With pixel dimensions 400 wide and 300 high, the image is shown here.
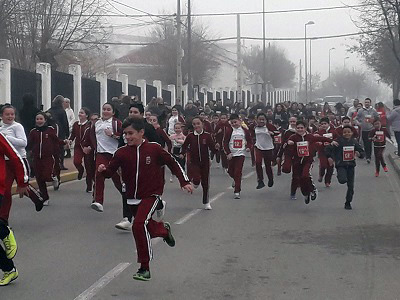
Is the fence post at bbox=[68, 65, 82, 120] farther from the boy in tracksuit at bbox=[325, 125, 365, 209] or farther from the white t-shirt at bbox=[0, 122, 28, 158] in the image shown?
the white t-shirt at bbox=[0, 122, 28, 158]

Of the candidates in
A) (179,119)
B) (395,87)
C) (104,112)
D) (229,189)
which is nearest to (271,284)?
(104,112)

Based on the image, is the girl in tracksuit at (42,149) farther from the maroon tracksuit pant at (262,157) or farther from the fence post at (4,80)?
the fence post at (4,80)

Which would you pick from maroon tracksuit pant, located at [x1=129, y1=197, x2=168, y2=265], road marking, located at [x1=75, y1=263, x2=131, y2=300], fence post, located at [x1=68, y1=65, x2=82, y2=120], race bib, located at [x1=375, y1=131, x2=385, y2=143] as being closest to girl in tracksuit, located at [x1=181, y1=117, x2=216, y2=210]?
road marking, located at [x1=75, y1=263, x2=131, y2=300]

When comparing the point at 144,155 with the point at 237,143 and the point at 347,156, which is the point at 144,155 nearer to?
the point at 347,156

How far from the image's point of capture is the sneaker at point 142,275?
313 inches

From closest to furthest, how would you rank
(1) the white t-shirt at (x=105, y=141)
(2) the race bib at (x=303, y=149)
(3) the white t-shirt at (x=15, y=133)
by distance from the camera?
(3) the white t-shirt at (x=15, y=133) → (1) the white t-shirt at (x=105, y=141) → (2) the race bib at (x=303, y=149)

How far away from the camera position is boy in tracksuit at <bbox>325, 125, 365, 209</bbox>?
14.1m

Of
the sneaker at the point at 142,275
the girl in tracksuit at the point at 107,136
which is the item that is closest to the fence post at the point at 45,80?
the girl in tracksuit at the point at 107,136

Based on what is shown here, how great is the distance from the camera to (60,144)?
14.2m

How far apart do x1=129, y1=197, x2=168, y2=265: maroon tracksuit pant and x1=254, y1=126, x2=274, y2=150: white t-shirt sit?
9153mm

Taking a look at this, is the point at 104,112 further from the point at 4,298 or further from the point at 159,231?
the point at 4,298

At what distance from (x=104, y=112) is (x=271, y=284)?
5.38 m

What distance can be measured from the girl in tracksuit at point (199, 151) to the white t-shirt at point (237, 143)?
1538 millimetres

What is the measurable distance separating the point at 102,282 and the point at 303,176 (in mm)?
6994
